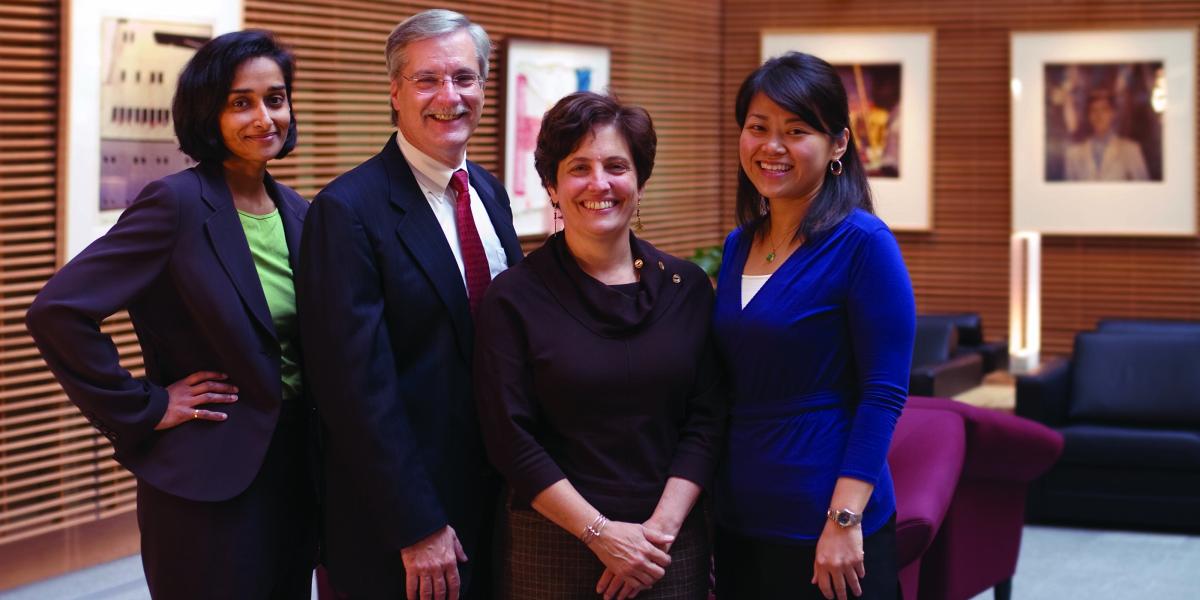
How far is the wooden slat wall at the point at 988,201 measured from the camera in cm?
1065

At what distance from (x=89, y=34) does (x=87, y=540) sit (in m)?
2.35

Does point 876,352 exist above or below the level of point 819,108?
below

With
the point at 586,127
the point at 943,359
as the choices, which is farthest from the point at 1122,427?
the point at 586,127

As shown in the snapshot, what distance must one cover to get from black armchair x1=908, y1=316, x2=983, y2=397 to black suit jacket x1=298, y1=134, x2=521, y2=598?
208 inches

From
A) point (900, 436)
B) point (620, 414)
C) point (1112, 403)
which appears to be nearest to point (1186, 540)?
point (1112, 403)

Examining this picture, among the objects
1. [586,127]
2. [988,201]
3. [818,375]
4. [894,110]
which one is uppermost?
[894,110]

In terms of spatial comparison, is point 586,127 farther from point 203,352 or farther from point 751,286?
point 203,352

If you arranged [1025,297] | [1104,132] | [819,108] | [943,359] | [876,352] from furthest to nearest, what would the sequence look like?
[1104,132] < [1025,297] < [943,359] < [819,108] < [876,352]

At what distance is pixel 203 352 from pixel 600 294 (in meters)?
0.96

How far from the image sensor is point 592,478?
2.88 meters

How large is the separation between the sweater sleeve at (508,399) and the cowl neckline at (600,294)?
11 centimetres

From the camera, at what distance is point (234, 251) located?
3119 millimetres

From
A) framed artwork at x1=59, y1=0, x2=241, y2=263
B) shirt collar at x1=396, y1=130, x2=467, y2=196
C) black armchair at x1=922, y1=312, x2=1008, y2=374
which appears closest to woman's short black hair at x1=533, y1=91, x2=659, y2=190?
shirt collar at x1=396, y1=130, x2=467, y2=196

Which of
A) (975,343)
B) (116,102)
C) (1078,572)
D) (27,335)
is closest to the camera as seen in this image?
(27,335)
